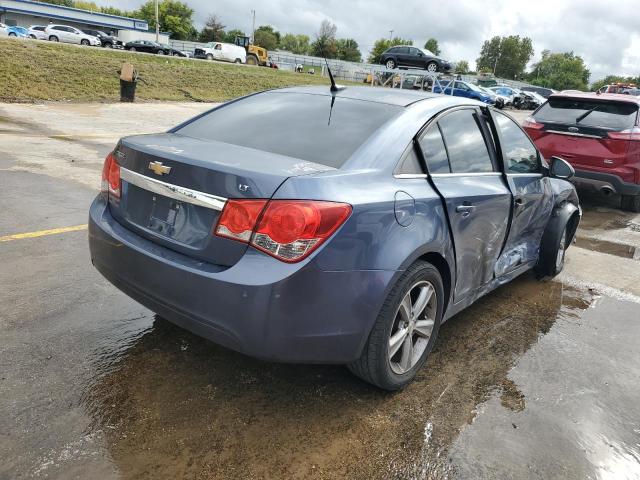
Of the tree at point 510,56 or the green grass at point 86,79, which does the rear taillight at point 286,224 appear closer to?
the green grass at point 86,79

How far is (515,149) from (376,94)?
135 cm

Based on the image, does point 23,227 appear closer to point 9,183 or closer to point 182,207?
point 9,183

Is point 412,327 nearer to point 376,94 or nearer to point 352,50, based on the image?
point 376,94

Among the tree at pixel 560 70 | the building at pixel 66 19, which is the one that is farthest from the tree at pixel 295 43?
the building at pixel 66 19

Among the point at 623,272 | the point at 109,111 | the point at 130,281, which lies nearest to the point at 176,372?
the point at 130,281

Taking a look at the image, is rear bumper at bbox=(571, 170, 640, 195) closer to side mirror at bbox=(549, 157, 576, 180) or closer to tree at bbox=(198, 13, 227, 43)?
side mirror at bbox=(549, 157, 576, 180)

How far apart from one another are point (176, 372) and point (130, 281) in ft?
1.91

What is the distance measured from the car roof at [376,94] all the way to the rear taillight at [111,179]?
1.31 m

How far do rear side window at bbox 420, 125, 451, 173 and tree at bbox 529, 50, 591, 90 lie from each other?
12874cm

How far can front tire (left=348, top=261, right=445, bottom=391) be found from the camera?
2562 millimetres

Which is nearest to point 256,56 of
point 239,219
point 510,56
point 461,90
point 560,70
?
point 461,90

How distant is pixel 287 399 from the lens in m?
2.73

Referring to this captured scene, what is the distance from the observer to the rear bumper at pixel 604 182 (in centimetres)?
753

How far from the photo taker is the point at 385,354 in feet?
8.57
